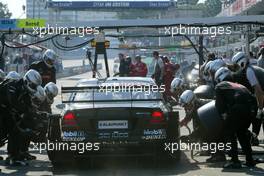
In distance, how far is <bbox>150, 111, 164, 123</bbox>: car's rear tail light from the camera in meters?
8.91

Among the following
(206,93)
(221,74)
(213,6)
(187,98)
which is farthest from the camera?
(213,6)

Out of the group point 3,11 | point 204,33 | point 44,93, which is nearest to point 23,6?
point 204,33

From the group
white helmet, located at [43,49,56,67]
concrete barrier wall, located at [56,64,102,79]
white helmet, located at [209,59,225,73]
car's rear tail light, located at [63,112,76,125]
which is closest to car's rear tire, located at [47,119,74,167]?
car's rear tail light, located at [63,112,76,125]

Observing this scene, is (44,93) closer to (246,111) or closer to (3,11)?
(246,111)

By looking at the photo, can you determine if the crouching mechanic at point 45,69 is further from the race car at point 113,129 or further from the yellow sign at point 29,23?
the race car at point 113,129

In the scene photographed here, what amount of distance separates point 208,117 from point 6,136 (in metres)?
3.22

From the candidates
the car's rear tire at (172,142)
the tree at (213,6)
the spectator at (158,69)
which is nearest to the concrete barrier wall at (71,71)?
the spectator at (158,69)

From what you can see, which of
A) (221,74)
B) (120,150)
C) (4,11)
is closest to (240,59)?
(221,74)

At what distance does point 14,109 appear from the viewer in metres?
9.57

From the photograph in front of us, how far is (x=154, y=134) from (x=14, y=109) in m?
2.23

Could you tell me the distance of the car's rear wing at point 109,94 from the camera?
9.19 meters

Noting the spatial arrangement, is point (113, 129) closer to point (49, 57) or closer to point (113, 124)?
point (113, 124)

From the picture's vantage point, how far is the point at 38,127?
33.6 ft

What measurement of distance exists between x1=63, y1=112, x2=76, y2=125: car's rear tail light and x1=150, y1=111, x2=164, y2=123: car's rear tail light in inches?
43.1
